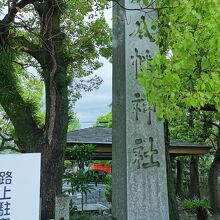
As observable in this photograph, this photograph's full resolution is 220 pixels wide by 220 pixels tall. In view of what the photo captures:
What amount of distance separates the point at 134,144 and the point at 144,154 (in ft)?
0.83

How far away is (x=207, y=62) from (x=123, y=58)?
2425 millimetres

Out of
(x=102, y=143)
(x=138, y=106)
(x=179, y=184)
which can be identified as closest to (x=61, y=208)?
(x=138, y=106)

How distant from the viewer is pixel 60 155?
6305 mm

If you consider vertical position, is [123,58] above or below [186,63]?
above

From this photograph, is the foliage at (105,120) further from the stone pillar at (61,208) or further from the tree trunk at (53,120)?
the stone pillar at (61,208)

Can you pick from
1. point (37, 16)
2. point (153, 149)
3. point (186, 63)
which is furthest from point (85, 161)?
point (186, 63)

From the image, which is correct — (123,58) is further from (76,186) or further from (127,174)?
(76,186)

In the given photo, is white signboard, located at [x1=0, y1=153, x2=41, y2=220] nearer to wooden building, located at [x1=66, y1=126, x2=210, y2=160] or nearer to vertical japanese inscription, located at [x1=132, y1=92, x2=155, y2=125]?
vertical japanese inscription, located at [x1=132, y1=92, x2=155, y2=125]

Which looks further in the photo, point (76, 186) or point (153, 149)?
point (76, 186)

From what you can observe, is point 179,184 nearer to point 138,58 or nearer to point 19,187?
point 138,58

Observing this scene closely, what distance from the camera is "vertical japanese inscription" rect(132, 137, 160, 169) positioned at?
18.3 feet

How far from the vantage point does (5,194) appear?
105 inches

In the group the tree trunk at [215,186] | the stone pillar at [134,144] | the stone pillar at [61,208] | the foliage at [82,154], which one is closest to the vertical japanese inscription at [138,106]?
the stone pillar at [134,144]

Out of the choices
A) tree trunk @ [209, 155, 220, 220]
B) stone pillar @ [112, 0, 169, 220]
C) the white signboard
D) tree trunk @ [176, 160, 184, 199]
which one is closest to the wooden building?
tree trunk @ [209, 155, 220, 220]
